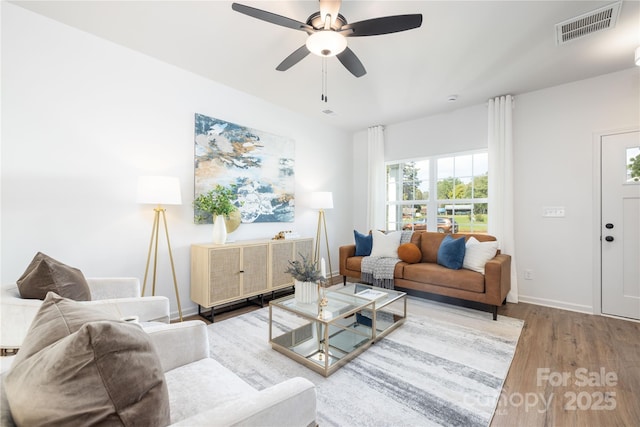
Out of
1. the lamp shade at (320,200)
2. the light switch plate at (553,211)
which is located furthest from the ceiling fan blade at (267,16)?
the light switch plate at (553,211)

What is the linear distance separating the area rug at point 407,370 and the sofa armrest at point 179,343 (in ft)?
2.38

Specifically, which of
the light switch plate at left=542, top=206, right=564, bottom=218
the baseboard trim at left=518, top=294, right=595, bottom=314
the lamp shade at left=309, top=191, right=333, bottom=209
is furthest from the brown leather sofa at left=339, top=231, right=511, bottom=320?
the lamp shade at left=309, top=191, right=333, bottom=209

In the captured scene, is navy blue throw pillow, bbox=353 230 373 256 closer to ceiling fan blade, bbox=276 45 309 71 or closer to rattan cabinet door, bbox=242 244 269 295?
rattan cabinet door, bbox=242 244 269 295

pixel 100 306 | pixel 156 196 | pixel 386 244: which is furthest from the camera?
pixel 386 244

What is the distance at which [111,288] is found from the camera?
199 centimetres

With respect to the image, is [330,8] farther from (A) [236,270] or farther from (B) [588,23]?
(A) [236,270]

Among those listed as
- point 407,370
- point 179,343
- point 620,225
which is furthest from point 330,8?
point 620,225

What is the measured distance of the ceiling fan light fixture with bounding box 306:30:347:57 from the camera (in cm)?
191

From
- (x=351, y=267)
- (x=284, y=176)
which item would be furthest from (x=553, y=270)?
(x=284, y=176)

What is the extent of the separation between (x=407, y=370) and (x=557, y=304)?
8.82 ft

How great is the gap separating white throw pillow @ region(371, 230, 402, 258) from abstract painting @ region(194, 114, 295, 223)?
4.46ft

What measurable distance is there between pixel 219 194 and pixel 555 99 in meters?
4.32

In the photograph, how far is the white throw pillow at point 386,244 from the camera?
13.0ft
